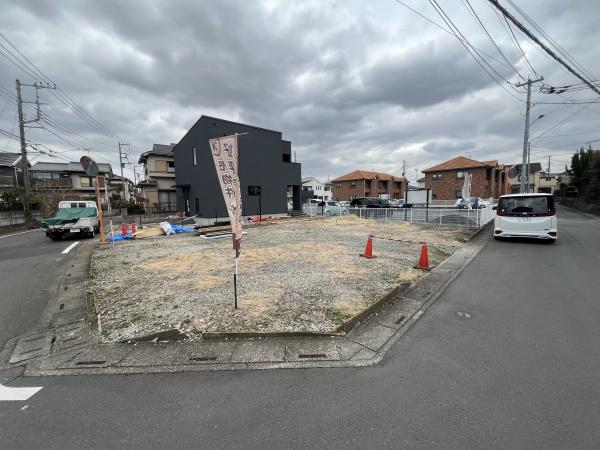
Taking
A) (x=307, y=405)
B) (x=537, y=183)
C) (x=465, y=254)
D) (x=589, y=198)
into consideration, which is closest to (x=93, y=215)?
(x=307, y=405)

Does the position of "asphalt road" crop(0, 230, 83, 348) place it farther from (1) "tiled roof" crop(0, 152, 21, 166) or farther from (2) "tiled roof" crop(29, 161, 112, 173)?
(2) "tiled roof" crop(29, 161, 112, 173)

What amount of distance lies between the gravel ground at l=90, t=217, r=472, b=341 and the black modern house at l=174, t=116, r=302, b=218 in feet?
34.2

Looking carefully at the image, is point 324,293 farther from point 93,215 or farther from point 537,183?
point 537,183

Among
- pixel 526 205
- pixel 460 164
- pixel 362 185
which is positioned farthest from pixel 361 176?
pixel 526 205

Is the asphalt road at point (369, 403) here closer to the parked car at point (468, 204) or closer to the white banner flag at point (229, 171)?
the white banner flag at point (229, 171)

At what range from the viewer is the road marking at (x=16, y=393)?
8.07ft

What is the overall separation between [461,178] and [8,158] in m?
59.1

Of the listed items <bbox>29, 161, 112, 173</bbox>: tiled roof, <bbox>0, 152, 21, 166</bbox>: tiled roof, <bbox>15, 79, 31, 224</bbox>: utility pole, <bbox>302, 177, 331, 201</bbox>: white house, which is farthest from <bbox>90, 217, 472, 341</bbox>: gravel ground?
<bbox>302, 177, 331, 201</bbox>: white house

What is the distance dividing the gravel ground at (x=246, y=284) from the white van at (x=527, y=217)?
246 cm

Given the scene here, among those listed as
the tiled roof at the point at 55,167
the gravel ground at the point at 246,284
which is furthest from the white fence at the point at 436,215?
the tiled roof at the point at 55,167

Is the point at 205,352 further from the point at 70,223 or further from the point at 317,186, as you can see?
the point at 317,186

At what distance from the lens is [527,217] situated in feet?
31.5

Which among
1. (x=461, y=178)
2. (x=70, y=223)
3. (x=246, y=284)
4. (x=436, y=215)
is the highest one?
(x=461, y=178)

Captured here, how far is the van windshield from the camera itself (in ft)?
30.6
